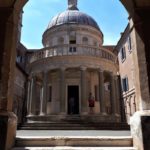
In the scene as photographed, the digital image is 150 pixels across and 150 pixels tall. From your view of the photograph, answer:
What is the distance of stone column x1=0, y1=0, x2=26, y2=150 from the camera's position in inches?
181

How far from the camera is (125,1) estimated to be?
5.56 metres

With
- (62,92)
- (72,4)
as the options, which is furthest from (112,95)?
(72,4)

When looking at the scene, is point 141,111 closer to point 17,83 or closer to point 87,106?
point 87,106

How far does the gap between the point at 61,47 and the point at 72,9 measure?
1160 centimetres

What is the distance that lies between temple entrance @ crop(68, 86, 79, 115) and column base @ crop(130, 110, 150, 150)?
16.7m

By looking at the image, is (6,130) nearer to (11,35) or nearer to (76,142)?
(76,142)

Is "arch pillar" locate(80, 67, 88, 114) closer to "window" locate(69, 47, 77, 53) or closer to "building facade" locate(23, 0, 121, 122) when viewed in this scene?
"building facade" locate(23, 0, 121, 122)

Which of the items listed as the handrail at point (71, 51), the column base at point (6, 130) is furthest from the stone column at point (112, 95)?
the column base at point (6, 130)

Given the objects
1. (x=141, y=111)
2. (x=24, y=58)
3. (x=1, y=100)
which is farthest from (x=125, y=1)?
(x=24, y=58)

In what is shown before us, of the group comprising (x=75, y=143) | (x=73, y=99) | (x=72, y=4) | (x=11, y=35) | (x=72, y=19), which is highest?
(x=72, y=4)

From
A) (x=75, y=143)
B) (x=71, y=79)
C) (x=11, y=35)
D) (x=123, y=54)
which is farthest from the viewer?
(x=123, y=54)

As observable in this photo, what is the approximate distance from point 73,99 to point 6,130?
56.5ft

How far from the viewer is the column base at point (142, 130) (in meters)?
4.32

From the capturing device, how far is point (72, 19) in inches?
1025
